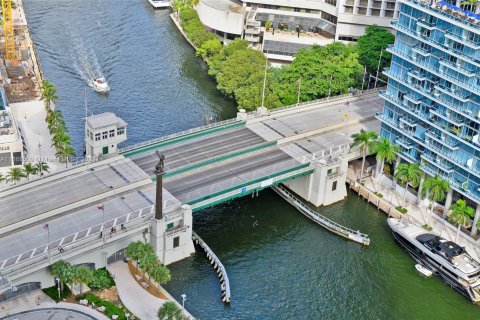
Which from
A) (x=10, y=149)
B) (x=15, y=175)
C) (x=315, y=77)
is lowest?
(x=10, y=149)

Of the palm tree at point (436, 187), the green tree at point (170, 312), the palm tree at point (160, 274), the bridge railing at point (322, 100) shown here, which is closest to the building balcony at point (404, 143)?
the palm tree at point (436, 187)

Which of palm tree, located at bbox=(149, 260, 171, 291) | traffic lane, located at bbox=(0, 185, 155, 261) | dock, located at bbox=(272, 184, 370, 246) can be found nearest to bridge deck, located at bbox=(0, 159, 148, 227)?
traffic lane, located at bbox=(0, 185, 155, 261)

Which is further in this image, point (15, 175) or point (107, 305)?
point (15, 175)

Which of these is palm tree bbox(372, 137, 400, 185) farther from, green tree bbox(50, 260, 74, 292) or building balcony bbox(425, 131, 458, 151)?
green tree bbox(50, 260, 74, 292)

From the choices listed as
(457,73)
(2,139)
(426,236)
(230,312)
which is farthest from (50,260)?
(457,73)

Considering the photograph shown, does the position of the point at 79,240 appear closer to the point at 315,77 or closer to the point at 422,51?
the point at 422,51

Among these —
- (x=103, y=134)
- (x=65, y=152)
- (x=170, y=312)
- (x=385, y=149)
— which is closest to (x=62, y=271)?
(x=170, y=312)
